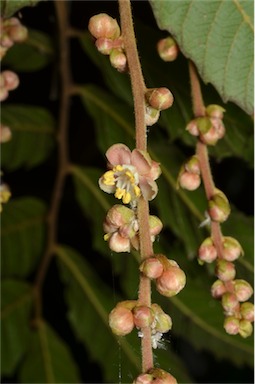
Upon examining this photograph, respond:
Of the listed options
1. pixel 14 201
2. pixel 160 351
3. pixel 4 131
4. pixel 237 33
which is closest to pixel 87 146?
pixel 14 201

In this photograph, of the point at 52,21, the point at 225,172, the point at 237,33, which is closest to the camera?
the point at 237,33

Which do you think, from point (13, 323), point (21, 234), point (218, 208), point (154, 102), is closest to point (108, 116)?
point (21, 234)

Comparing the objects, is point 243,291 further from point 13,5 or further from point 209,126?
point 13,5

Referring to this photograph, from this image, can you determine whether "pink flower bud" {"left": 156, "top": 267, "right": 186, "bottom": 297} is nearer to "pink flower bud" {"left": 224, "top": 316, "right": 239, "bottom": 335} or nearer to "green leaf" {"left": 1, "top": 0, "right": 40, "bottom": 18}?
"pink flower bud" {"left": 224, "top": 316, "right": 239, "bottom": 335}

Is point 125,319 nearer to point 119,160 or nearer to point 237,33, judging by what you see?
point 119,160

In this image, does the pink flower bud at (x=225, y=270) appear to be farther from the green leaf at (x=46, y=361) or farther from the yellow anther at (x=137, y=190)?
the green leaf at (x=46, y=361)

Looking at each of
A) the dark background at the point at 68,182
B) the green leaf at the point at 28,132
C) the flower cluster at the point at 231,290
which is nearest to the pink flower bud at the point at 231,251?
the flower cluster at the point at 231,290
